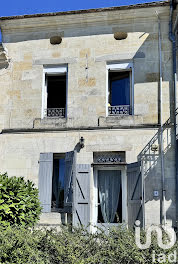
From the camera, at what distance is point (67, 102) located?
34.4 feet

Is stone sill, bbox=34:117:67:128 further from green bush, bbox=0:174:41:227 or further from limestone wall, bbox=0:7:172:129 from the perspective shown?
green bush, bbox=0:174:41:227

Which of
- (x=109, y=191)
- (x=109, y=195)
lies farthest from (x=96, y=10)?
(x=109, y=195)

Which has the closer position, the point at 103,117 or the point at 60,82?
the point at 103,117

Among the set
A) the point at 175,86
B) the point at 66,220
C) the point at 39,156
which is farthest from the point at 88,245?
the point at 175,86

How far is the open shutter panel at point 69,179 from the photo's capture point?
9.58 metres

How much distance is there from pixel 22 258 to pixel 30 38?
8298mm

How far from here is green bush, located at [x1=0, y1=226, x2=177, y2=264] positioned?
172 inches

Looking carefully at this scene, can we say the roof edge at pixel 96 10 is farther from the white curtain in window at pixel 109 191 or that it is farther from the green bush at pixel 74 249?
the green bush at pixel 74 249

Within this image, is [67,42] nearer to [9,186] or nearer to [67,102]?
[67,102]

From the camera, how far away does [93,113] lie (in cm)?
1023

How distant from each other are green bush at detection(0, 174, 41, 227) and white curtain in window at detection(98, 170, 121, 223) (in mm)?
2178

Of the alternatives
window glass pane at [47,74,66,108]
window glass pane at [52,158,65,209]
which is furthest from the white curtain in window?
window glass pane at [47,74,66,108]

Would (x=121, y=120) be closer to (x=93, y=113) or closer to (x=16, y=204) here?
(x=93, y=113)

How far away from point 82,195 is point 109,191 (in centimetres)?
93
